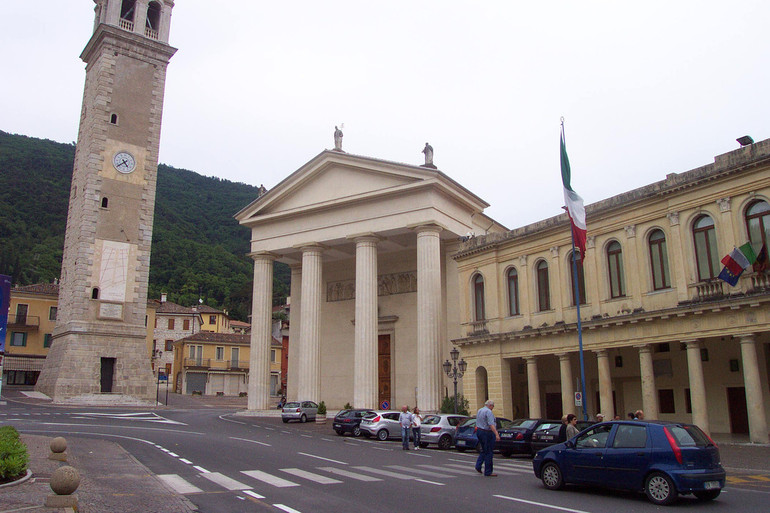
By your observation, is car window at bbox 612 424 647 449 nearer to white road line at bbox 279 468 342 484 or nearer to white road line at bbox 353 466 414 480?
white road line at bbox 353 466 414 480

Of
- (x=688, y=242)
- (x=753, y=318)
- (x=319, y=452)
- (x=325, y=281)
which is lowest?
(x=319, y=452)

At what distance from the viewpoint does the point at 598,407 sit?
29750 mm

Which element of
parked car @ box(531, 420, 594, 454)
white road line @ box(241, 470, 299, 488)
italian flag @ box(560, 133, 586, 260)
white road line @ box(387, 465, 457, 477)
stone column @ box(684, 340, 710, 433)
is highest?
italian flag @ box(560, 133, 586, 260)

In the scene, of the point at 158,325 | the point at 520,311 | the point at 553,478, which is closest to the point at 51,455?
the point at 553,478

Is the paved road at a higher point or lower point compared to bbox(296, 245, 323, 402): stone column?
lower

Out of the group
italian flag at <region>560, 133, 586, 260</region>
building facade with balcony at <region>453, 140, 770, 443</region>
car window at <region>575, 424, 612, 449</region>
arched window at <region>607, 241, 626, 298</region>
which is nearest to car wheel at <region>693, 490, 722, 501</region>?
car window at <region>575, 424, 612, 449</region>

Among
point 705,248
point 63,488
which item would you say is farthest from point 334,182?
point 63,488

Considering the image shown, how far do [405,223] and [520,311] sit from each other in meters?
11.5

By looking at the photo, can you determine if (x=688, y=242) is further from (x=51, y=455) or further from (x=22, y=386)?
(x=22, y=386)

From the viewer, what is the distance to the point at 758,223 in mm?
21125

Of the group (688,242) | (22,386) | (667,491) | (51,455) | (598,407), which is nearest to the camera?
(667,491)

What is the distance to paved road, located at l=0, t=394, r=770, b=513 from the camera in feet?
34.2

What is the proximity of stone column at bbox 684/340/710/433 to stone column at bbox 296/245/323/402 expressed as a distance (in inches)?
959

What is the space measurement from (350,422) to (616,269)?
13736 millimetres
